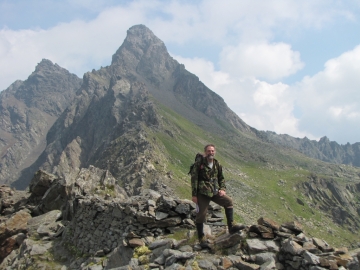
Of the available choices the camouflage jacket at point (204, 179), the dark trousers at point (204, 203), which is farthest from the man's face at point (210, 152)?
the dark trousers at point (204, 203)

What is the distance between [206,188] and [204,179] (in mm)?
366

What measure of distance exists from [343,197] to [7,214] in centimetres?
17233

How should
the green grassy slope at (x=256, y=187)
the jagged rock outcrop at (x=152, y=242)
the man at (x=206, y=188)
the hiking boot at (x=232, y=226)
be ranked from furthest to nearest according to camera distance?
the green grassy slope at (x=256, y=187)
the man at (x=206, y=188)
the hiking boot at (x=232, y=226)
the jagged rock outcrop at (x=152, y=242)

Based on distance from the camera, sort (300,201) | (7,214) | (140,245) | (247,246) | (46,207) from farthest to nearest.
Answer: (300,201) → (7,214) → (46,207) → (140,245) → (247,246)

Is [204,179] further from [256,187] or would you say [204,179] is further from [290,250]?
[256,187]

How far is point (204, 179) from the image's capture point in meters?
12.9

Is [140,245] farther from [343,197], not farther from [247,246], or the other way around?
[343,197]

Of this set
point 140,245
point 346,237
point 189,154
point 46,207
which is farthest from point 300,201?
point 140,245

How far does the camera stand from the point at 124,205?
56.8 feet

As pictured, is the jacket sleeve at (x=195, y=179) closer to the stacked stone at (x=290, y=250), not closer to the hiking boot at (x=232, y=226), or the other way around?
the hiking boot at (x=232, y=226)

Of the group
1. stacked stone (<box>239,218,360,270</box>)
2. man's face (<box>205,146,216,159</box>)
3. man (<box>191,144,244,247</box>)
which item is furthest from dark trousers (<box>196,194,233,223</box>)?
man's face (<box>205,146,216,159</box>)

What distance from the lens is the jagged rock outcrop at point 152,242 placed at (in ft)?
36.0

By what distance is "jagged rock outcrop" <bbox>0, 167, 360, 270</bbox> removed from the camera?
10984mm

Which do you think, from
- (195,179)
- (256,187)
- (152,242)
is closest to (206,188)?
(195,179)
